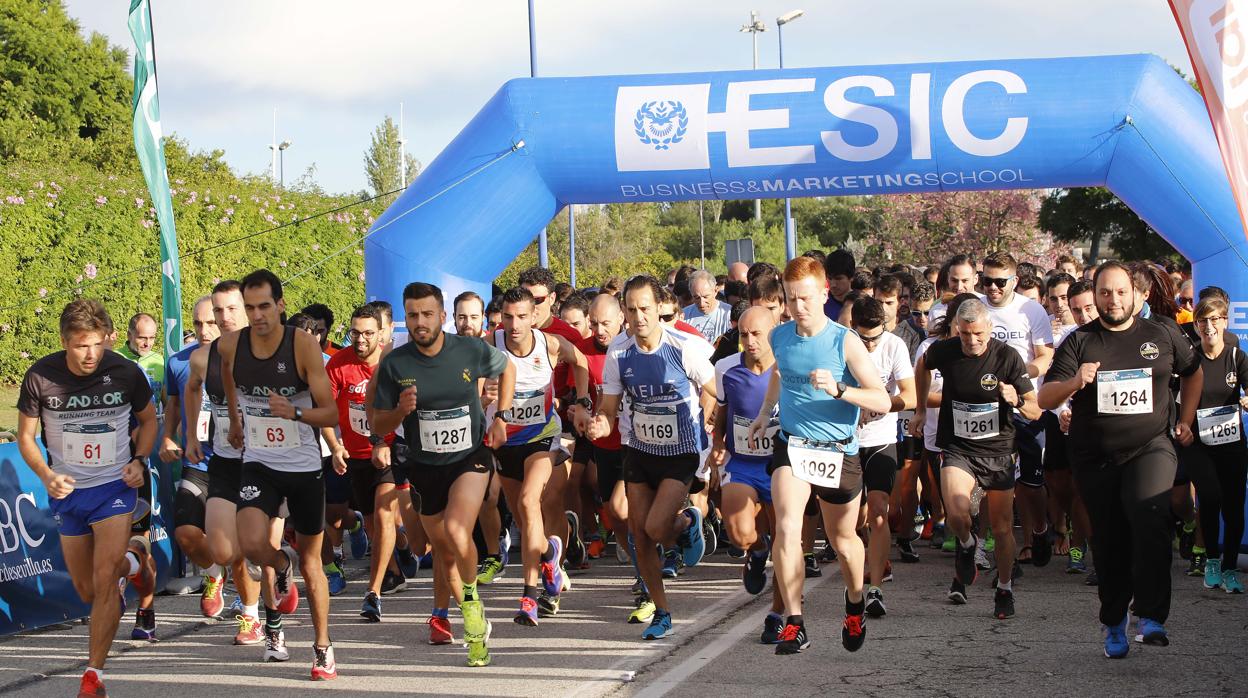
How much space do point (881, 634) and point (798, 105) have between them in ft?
17.1

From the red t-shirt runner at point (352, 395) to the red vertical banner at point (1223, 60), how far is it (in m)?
5.83

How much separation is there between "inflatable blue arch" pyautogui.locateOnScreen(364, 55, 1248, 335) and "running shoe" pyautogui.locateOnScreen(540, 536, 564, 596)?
4.03m

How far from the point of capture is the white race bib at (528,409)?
28.0 feet

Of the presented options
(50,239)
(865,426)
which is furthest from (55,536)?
(50,239)

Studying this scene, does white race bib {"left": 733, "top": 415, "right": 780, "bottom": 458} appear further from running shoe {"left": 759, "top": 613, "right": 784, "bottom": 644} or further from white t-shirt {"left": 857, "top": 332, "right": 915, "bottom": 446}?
running shoe {"left": 759, "top": 613, "right": 784, "bottom": 644}

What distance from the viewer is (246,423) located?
7207 millimetres

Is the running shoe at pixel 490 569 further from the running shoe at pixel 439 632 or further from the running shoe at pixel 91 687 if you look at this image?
the running shoe at pixel 91 687

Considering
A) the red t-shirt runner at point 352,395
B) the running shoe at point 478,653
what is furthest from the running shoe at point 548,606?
the red t-shirt runner at point 352,395

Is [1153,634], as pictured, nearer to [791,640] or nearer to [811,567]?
[791,640]

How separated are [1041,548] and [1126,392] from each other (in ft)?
9.08

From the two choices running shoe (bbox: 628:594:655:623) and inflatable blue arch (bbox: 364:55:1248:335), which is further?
inflatable blue arch (bbox: 364:55:1248:335)

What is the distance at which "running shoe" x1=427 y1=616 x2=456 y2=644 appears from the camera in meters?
7.55

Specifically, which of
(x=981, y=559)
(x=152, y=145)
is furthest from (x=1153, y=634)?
(x=152, y=145)

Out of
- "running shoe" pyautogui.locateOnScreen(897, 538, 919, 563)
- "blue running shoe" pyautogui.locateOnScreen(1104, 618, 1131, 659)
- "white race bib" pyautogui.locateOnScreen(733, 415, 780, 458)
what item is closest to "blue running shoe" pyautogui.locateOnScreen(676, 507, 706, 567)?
"white race bib" pyautogui.locateOnScreen(733, 415, 780, 458)
